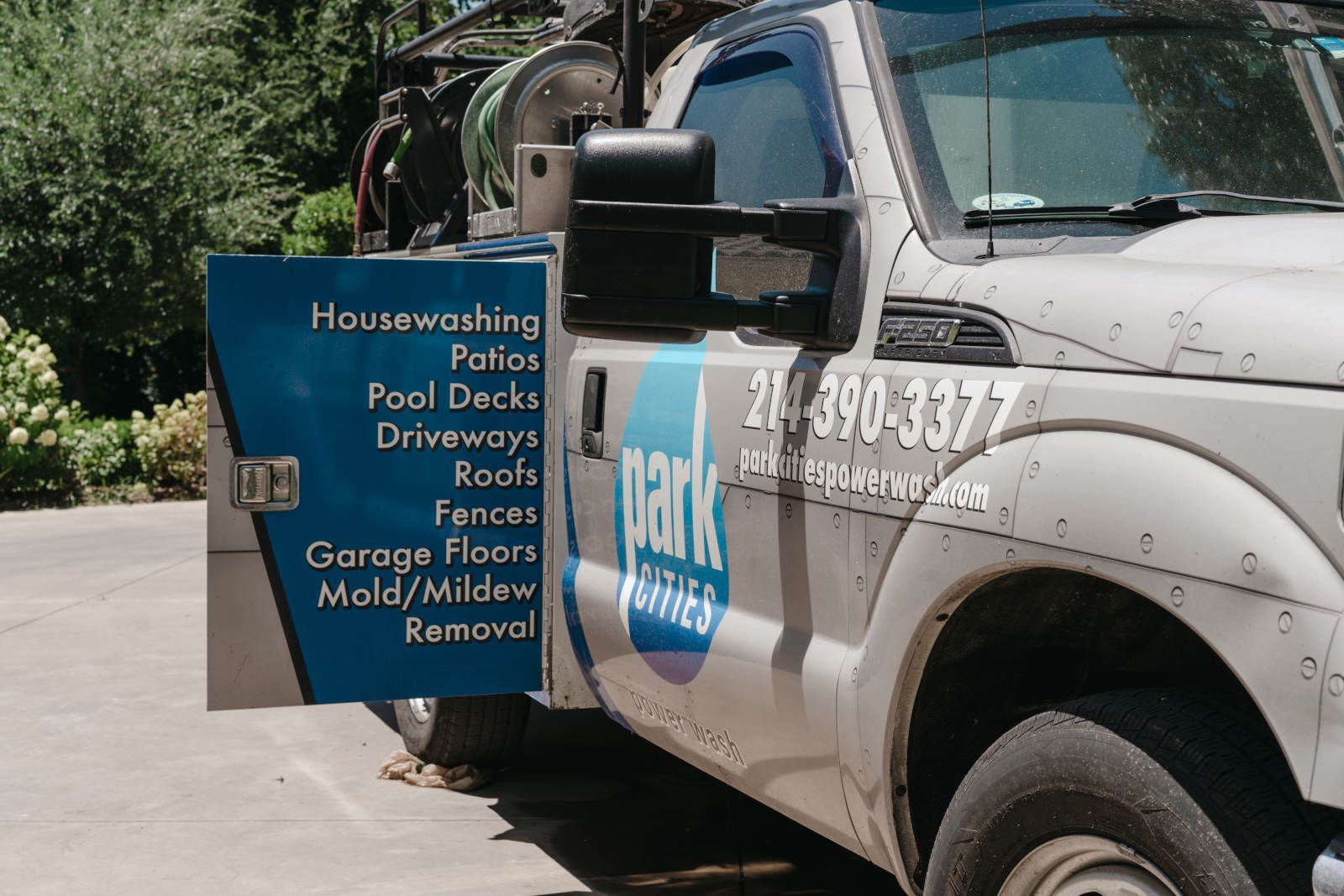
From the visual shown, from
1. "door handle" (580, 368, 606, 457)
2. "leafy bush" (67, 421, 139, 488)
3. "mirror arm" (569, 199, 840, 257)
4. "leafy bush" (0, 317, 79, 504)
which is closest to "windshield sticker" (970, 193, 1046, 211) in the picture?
"mirror arm" (569, 199, 840, 257)

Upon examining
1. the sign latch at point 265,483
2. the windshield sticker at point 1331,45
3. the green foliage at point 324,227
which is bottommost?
the sign latch at point 265,483

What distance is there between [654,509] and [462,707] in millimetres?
1907

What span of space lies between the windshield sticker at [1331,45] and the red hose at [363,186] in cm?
435

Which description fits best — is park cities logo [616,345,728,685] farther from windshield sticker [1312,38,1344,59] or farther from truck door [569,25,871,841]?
windshield sticker [1312,38,1344,59]

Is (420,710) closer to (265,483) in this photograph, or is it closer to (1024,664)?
(265,483)

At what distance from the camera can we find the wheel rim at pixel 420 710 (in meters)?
5.40

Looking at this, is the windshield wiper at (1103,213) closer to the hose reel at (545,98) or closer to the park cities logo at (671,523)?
the park cities logo at (671,523)

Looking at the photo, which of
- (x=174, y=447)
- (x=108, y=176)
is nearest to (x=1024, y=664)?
(x=174, y=447)

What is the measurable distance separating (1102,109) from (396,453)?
2.05m

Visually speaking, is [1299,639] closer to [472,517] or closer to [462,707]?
[472,517]

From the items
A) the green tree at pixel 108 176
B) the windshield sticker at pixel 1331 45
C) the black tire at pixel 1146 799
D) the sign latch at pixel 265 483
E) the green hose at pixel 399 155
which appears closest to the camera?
the black tire at pixel 1146 799

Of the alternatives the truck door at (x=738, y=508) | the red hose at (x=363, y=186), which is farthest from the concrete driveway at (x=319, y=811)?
the red hose at (x=363, y=186)

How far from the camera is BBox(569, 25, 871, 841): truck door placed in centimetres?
300

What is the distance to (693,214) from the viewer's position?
8.77ft
